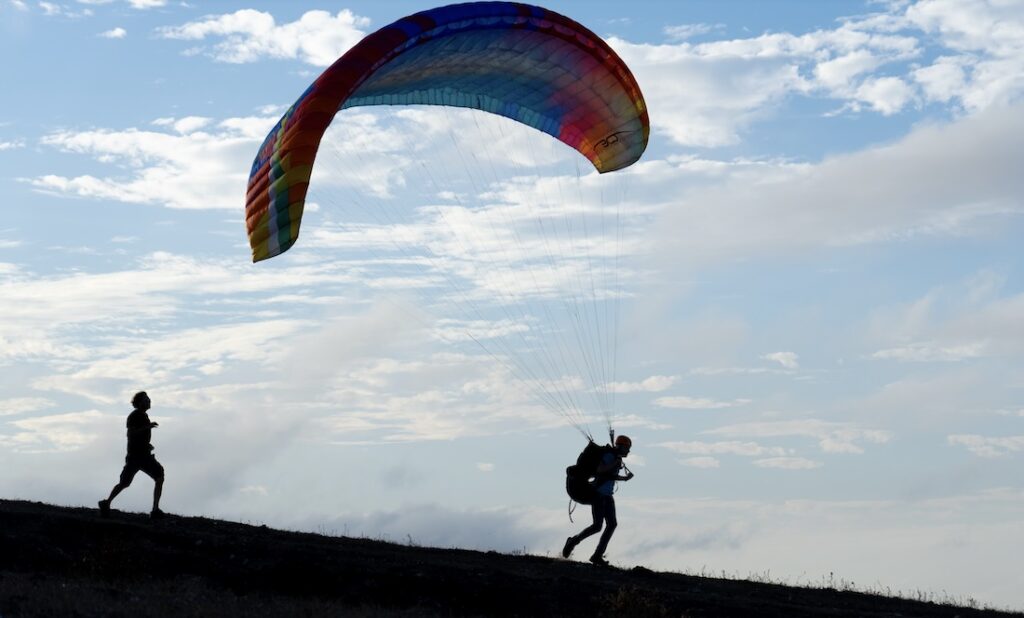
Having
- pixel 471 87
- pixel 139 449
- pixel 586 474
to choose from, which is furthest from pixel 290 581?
pixel 471 87

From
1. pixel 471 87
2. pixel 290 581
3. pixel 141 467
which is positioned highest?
pixel 471 87

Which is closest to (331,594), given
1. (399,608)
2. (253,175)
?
(399,608)

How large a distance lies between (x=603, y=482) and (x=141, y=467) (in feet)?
21.9

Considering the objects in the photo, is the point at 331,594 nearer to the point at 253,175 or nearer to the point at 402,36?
the point at 253,175

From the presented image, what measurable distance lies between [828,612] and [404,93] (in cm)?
1033

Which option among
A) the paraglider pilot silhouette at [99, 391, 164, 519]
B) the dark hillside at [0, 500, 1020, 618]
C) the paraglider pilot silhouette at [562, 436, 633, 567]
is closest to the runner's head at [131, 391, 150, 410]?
the paraglider pilot silhouette at [99, 391, 164, 519]

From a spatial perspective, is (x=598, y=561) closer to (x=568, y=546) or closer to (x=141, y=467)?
(x=568, y=546)

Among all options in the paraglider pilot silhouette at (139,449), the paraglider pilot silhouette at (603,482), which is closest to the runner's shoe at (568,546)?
the paraglider pilot silhouette at (603,482)

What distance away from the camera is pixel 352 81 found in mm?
17562

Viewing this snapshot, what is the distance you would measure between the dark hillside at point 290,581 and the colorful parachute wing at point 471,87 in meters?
3.97

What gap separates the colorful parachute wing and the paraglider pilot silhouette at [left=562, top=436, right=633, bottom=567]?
573 centimetres

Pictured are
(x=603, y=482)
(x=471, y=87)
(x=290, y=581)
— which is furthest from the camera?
(x=471, y=87)

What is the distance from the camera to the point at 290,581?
53.3 feet

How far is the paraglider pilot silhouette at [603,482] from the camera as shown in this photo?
19.4 metres
